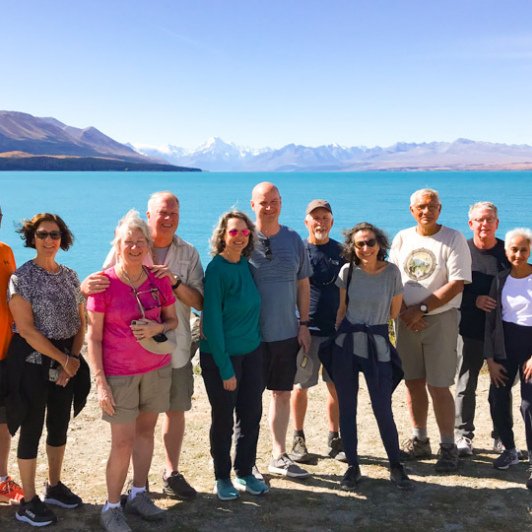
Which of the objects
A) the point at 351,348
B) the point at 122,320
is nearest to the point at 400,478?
the point at 351,348

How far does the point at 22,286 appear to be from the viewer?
13.3ft

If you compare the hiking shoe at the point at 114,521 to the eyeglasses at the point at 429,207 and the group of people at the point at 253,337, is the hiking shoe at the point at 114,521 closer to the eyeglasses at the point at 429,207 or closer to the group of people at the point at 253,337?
the group of people at the point at 253,337

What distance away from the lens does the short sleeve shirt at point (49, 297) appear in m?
4.06

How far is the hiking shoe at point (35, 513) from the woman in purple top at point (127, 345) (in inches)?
15.7

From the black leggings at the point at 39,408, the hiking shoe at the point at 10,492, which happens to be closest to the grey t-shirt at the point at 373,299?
the black leggings at the point at 39,408

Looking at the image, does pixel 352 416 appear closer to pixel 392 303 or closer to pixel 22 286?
pixel 392 303

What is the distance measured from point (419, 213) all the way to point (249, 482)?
8.68 ft

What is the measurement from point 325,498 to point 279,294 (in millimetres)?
1651

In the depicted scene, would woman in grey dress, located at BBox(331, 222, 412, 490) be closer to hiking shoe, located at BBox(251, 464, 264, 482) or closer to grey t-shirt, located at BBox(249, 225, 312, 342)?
grey t-shirt, located at BBox(249, 225, 312, 342)

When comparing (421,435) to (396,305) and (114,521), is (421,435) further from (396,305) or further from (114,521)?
(114,521)

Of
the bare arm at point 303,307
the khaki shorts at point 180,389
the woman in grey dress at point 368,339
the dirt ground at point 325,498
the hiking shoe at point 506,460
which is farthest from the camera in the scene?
the hiking shoe at point 506,460

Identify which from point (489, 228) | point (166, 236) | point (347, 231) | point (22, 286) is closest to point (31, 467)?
point (22, 286)

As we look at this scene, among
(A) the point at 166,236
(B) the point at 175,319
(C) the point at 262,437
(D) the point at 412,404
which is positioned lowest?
(C) the point at 262,437

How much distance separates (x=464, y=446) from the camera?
5.46 m
